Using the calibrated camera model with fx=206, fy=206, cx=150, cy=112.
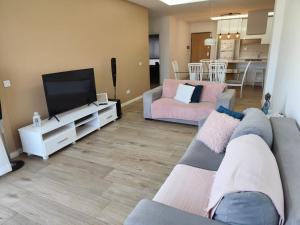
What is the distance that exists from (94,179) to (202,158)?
1.26m

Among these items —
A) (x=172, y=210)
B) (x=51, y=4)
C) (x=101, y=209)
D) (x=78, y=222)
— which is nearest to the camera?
(x=172, y=210)

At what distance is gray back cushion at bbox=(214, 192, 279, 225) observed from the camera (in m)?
0.90

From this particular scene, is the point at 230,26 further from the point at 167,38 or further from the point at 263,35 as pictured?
the point at 167,38

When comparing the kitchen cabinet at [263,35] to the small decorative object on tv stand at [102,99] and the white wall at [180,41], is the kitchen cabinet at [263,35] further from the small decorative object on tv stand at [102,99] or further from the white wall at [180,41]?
the small decorative object on tv stand at [102,99]

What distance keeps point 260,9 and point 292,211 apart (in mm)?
7356

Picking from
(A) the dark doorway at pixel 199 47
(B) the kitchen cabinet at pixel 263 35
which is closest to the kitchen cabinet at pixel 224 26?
(B) the kitchen cabinet at pixel 263 35

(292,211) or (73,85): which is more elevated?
(73,85)

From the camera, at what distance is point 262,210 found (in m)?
0.90

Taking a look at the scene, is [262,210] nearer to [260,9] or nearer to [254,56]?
[260,9]

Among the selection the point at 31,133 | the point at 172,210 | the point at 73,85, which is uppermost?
the point at 73,85

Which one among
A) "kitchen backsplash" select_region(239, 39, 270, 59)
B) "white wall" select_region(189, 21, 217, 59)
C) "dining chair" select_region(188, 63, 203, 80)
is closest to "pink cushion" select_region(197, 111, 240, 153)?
"dining chair" select_region(188, 63, 203, 80)

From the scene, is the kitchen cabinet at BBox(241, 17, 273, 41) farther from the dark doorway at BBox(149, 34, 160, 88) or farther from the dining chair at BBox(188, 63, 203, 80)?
the dark doorway at BBox(149, 34, 160, 88)

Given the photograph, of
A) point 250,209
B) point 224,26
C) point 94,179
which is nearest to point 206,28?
point 224,26

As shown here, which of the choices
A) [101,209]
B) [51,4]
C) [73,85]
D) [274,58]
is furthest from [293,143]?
[51,4]
